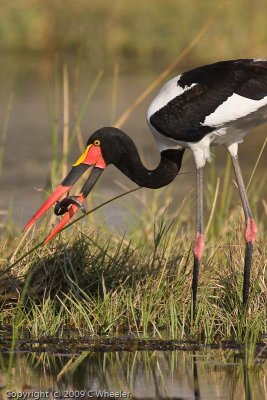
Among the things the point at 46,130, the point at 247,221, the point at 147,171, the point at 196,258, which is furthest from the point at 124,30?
A: the point at 196,258

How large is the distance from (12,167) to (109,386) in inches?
299

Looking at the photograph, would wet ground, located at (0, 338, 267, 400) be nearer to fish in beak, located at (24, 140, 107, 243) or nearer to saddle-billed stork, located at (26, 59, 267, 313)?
saddle-billed stork, located at (26, 59, 267, 313)

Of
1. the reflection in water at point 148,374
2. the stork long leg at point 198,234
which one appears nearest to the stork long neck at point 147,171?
the stork long leg at point 198,234

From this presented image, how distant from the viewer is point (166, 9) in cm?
2123

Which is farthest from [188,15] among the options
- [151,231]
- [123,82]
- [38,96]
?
[151,231]

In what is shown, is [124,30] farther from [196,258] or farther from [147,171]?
[196,258]

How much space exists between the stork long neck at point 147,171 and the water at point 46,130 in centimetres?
244

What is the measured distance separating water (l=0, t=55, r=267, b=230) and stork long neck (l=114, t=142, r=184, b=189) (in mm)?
2440

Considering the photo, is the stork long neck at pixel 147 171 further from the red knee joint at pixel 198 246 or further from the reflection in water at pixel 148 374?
the reflection in water at pixel 148 374

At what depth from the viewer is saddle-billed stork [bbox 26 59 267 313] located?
270 inches

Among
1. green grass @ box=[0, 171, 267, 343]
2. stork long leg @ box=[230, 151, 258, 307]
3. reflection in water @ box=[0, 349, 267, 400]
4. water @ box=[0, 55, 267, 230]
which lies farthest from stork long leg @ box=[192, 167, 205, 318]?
water @ box=[0, 55, 267, 230]

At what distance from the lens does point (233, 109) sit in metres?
6.82

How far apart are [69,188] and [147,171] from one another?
0.58 meters

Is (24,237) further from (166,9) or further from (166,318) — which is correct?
(166,9)
